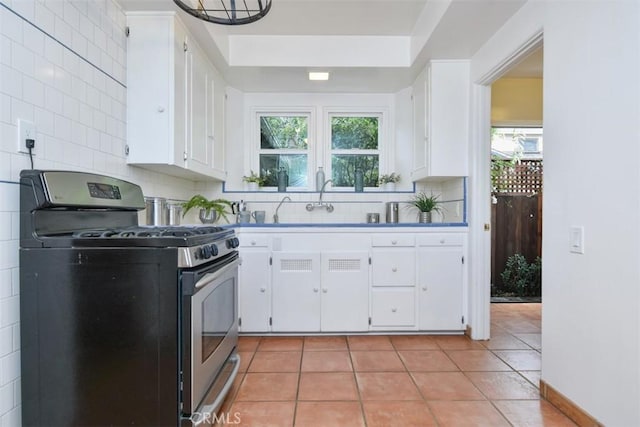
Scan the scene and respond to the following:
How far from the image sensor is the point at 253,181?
348 cm

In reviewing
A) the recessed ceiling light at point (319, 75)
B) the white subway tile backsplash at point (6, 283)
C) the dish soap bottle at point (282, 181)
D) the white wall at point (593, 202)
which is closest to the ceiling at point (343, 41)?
the recessed ceiling light at point (319, 75)

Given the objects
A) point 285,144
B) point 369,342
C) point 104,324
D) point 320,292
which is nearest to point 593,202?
point 369,342

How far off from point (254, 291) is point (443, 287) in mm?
1575

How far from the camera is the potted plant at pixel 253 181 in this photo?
349 cm

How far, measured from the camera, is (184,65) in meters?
2.33

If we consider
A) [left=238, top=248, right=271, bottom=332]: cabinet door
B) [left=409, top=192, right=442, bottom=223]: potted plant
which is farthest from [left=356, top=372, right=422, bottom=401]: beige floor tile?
[left=409, top=192, right=442, bottom=223]: potted plant

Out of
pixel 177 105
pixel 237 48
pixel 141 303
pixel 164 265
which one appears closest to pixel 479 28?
pixel 237 48

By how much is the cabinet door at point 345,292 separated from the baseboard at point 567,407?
1.29m

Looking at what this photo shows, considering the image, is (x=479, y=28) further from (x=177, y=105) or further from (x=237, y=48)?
(x=177, y=105)

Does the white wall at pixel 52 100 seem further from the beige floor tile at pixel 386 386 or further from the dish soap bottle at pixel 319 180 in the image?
the dish soap bottle at pixel 319 180

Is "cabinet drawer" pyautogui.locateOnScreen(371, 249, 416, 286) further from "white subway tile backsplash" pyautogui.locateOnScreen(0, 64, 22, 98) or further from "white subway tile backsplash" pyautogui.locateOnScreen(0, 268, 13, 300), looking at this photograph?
"white subway tile backsplash" pyautogui.locateOnScreen(0, 64, 22, 98)

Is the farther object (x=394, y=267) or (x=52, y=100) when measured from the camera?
(x=394, y=267)

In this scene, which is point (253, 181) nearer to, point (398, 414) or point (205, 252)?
point (205, 252)

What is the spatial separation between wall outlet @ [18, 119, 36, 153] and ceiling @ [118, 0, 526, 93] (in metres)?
1.23
